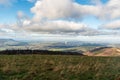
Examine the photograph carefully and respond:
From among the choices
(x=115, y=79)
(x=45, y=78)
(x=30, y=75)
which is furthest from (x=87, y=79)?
(x=30, y=75)

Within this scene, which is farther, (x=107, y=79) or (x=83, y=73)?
(x=83, y=73)

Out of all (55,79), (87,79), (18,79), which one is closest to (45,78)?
(55,79)

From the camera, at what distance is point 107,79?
17.1 meters

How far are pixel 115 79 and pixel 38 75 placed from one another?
242 inches

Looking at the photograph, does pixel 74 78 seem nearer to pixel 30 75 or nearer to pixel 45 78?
pixel 45 78

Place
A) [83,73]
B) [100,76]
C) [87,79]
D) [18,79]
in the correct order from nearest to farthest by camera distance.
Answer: [18,79], [87,79], [100,76], [83,73]

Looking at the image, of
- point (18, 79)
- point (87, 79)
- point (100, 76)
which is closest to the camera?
point (18, 79)

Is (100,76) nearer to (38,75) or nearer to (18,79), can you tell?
(38,75)

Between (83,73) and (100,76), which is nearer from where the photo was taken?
(100,76)

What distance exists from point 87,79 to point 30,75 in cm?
459

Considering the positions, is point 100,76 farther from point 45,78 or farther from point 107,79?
point 45,78

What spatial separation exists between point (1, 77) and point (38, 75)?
9.63ft

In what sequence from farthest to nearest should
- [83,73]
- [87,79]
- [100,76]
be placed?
1. [83,73]
2. [100,76]
3. [87,79]

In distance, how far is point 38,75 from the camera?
17594mm
